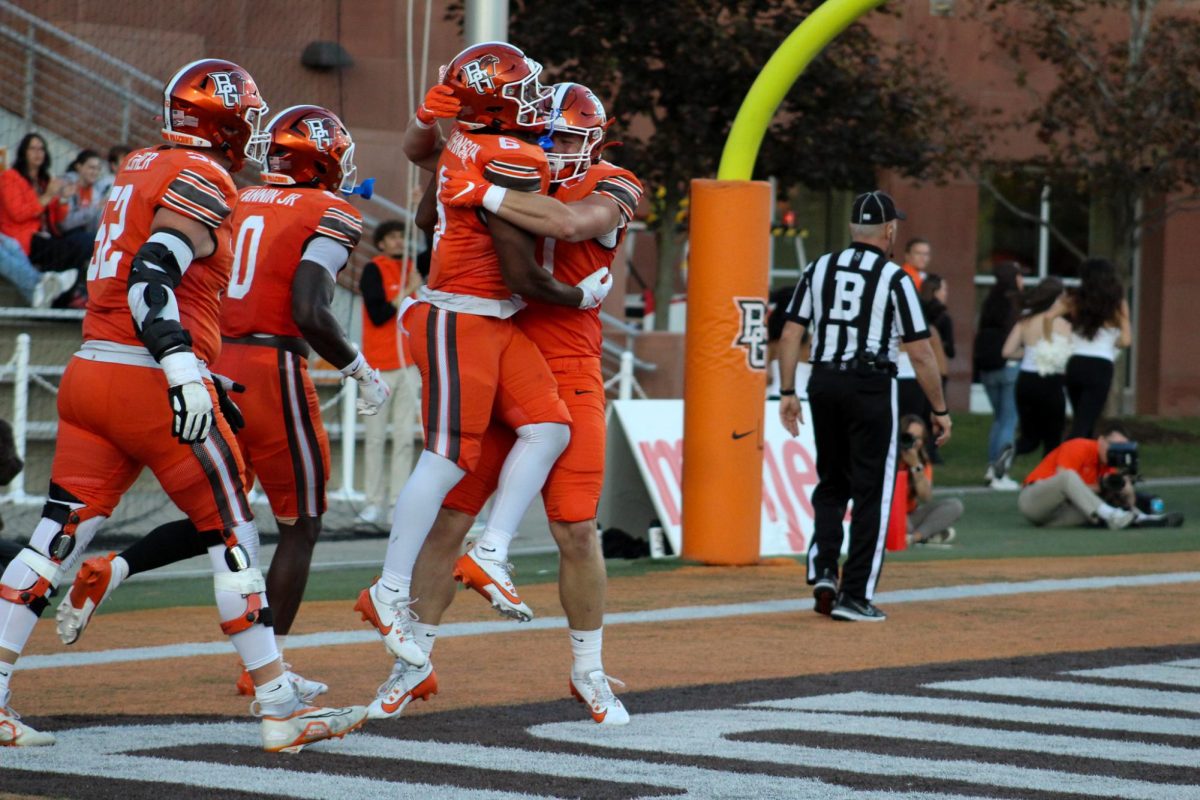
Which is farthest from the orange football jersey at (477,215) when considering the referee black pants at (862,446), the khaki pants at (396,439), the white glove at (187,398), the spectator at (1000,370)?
the spectator at (1000,370)

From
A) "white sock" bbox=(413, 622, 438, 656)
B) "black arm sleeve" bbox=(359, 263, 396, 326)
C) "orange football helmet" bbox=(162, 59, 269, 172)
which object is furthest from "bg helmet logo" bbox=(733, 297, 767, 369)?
"orange football helmet" bbox=(162, 59, 269, 172)

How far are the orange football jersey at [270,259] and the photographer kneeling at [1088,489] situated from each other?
8481 mm

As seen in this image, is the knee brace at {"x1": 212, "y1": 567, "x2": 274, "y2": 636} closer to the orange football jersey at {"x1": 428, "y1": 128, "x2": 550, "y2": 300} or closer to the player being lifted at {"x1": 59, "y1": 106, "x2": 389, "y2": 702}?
the player being lifted at {"x1": 59, "y1": 106, "x2": 389, "y2": 702}

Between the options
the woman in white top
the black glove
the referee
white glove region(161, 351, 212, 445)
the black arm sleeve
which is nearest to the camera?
white glove region(161, 351, 212, 445)

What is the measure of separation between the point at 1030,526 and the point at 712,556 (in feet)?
13.1

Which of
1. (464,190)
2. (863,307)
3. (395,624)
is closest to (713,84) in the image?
(863,307)

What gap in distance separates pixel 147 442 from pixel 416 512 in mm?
935

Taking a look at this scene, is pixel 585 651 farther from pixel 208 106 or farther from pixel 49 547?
pixel 208 106

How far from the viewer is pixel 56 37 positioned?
52.3 ft

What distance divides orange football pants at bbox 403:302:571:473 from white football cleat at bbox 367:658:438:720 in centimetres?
67

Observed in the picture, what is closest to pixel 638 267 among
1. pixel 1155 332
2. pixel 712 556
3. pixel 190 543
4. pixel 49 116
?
A: pixel 1155 332

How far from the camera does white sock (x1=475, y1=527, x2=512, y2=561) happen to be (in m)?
6.19

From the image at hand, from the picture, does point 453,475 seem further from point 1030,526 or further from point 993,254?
point 993,254

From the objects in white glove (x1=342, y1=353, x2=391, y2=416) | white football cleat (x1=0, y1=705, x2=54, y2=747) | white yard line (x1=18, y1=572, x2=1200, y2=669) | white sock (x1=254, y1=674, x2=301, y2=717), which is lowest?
white yard line (x1=18, y1=572, x2=1200, y2=669)
